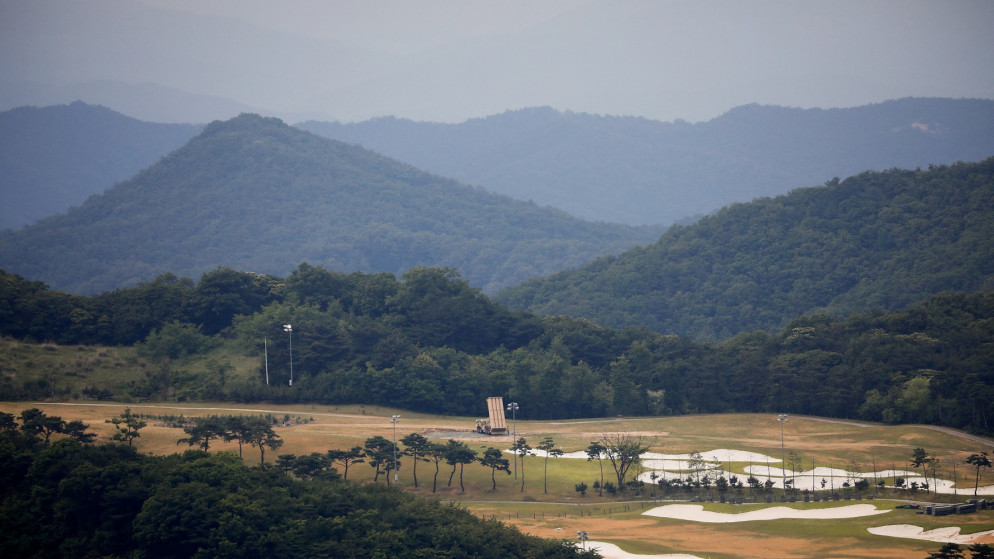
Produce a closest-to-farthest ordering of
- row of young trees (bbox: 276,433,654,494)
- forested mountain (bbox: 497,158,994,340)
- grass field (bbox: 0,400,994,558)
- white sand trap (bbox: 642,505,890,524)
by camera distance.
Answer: grass field (bbox: 0,400,994,558) → white sand trap (bbox: 642,505,890,524) → row of young trees (bbox: 276,433,654,494) → forested mountain (bbox: 497,158,994,340)

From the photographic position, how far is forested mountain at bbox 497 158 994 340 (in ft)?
398

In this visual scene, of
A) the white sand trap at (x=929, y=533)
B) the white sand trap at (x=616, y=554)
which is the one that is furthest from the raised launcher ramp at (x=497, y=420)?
the white sand trap at (x=929, y=533)

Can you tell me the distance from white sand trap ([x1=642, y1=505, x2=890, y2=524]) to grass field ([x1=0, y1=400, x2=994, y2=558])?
758 millimetres

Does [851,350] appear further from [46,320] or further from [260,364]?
[46,320]

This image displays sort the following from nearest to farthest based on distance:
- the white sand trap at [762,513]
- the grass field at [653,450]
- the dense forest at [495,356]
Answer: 1. the grass field at [653,450]
2. the white sand trap at [762,513]
3. the dense forest at [495,356]

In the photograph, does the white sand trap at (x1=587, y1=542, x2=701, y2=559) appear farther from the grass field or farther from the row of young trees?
the row of young trees

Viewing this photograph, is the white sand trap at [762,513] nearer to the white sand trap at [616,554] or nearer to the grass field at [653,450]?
the grass field at [653,450]

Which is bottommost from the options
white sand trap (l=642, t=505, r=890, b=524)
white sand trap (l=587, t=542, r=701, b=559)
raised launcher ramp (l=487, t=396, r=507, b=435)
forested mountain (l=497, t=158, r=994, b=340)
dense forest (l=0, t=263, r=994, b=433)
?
white sand trap (l=587, t=542, r=701, b=559)

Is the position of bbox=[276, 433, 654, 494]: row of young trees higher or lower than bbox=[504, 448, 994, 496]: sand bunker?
higher

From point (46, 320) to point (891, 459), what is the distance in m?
65.7

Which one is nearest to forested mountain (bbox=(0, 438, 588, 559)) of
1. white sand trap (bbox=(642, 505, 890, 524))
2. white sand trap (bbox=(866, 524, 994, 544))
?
white sand trap (bbox=(642, 505, 890, 524))

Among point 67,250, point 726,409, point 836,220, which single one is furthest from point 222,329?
point 67,250

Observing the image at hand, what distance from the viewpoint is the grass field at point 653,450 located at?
4403 cm

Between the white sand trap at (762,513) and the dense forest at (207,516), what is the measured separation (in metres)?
10.7
